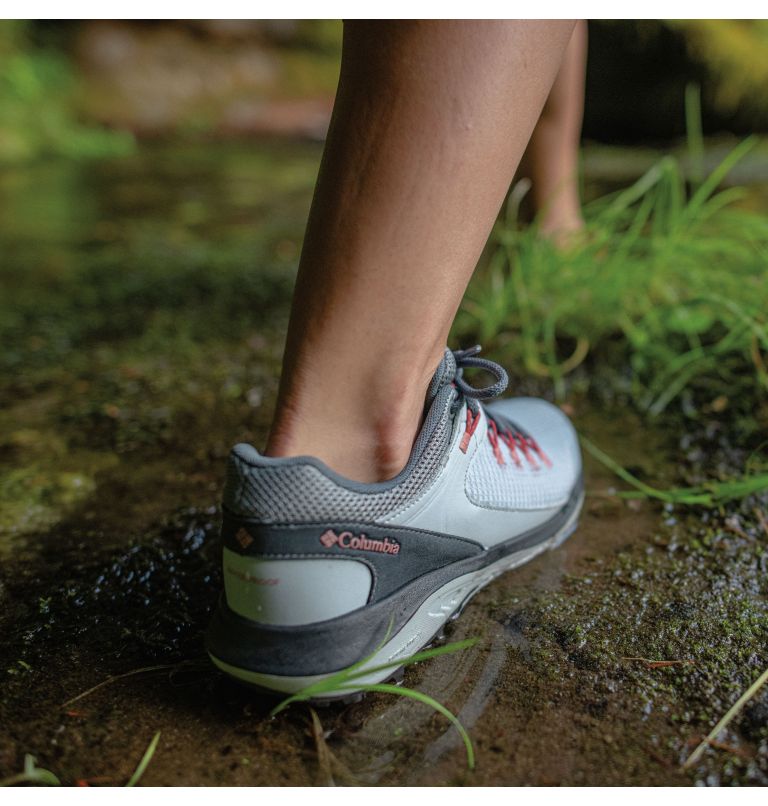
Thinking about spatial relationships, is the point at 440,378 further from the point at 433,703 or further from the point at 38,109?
the point at 38,109

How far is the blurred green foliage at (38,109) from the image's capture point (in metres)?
5.39

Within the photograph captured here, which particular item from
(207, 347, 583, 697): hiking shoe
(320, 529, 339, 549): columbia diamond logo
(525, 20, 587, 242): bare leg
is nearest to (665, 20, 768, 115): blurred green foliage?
(525, 20, 587, 242): bare leg

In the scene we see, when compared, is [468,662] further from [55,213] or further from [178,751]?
[55,213]

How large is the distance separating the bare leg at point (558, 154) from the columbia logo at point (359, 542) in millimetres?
A: 1225

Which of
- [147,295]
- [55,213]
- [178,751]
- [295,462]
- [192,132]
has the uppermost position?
[295,462]

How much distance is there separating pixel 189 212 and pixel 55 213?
56 cm

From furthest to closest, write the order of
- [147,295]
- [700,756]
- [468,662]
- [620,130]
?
[620,130] < [147,295] < [468,662] < [700,756]

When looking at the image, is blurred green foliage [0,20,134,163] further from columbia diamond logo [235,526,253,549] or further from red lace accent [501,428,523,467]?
columbia diamond logo [235,526,253,549]

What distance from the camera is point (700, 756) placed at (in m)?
0.79

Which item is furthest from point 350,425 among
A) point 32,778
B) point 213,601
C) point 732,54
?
point 732,54

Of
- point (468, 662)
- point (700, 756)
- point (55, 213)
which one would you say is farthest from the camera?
point (55, 213)

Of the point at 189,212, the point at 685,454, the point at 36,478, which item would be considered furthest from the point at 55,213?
the point at 685,454

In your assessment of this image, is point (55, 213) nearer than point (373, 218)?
No

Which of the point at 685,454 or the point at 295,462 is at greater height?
the point at 295,462
